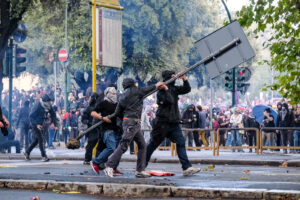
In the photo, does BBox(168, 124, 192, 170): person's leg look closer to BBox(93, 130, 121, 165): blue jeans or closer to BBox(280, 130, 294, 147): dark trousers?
BBox(93, 130, 121, 165): blue jeans

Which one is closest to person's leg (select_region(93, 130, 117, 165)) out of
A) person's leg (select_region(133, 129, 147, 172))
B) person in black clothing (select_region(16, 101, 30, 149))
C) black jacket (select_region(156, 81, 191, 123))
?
person's leg (select_region(133, 129, 147, 172))

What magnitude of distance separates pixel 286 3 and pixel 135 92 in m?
4.66

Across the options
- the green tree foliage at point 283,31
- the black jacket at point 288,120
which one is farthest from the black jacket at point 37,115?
the black jacket at point 288,120

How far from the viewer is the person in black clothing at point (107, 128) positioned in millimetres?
12102

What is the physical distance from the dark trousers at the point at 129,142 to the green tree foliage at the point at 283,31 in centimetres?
424

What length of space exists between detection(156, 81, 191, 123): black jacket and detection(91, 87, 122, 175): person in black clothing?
952mm

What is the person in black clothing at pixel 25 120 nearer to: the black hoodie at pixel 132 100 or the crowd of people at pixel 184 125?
the crowd of people at pixel 184 125

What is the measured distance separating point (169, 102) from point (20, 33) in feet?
44.2

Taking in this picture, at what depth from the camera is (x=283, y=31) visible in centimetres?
1479

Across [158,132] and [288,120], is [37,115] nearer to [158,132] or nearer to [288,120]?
[158,132]

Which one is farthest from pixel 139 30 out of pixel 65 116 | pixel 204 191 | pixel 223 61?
pixel 204 191

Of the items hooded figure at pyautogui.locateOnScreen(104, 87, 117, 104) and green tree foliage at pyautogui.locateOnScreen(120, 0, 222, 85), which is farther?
Answer: green tree foliage at pyautogui.locateOnScreen(120, 0, 222, 85)

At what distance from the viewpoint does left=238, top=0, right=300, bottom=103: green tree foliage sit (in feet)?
47.0

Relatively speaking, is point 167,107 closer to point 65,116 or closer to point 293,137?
point 293,137
